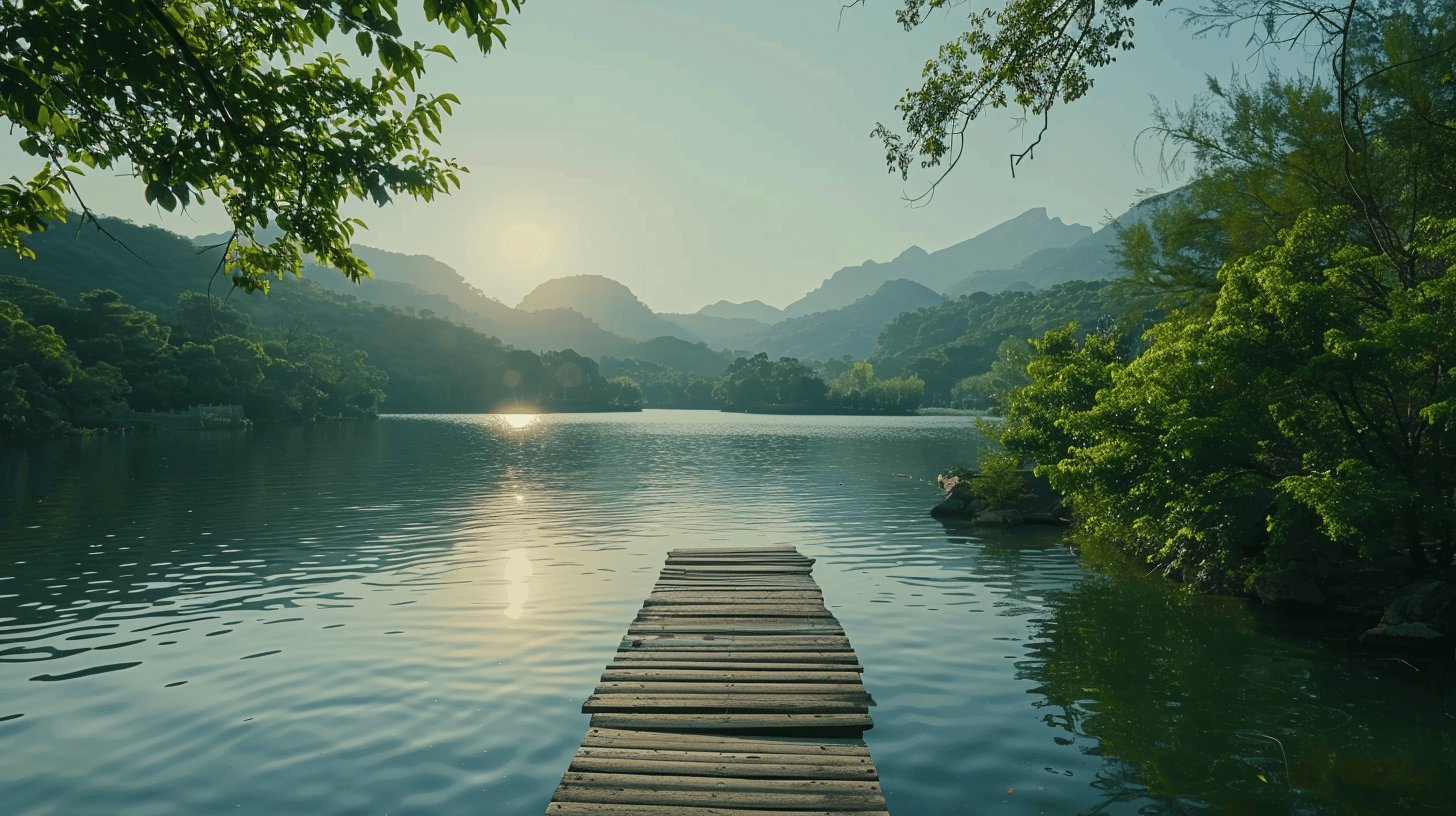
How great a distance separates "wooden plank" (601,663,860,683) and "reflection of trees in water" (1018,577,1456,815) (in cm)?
356

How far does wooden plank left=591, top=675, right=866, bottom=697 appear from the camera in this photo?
1252 cm

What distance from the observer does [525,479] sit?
54500 mm

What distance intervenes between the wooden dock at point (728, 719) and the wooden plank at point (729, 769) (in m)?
0.02

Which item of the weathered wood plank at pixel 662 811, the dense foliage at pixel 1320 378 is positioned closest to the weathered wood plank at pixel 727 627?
the weathered wood plank at pixel 662 811

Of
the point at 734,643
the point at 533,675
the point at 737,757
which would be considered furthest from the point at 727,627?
the point at 737,757

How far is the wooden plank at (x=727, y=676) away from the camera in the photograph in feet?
42.8

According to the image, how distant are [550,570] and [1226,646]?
1830 cm

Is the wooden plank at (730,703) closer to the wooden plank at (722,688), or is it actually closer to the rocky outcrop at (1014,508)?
the wooden plank at (722,688)

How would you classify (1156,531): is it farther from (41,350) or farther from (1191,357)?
(41,350)

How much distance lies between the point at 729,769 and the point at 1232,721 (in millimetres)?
8801

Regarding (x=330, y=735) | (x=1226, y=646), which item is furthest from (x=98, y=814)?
(x=1226, y=646)

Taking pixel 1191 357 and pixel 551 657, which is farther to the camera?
pixel 1191 357

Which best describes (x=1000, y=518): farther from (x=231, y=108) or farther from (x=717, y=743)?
(x=231, y=108)

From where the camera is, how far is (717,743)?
10625mm
